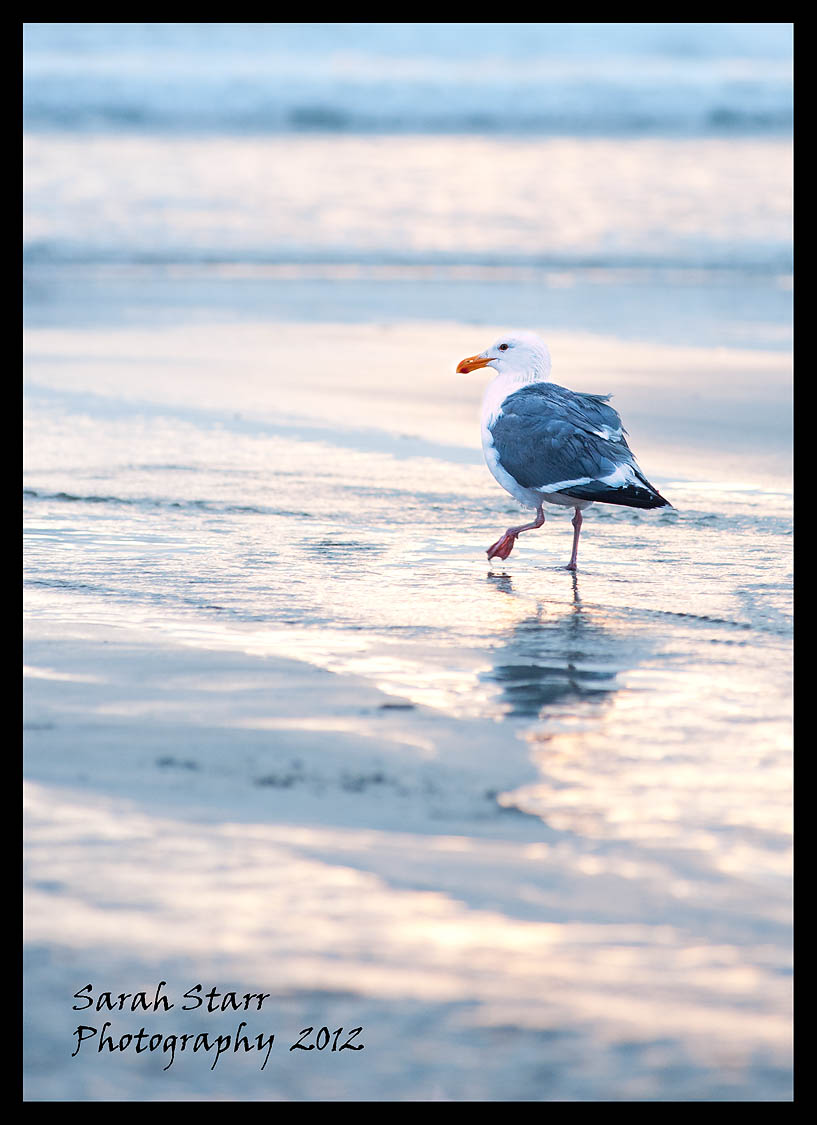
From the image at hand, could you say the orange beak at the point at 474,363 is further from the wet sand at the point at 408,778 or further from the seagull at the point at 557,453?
the wet sand at the point at 408,778

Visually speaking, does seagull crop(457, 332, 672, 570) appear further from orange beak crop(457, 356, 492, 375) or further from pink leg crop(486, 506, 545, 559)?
orange beak crop(457, 356, 492, 375)

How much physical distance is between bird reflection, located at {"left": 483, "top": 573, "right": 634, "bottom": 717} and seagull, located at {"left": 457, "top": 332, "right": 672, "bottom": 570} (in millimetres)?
584

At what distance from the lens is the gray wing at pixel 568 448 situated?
5715mm

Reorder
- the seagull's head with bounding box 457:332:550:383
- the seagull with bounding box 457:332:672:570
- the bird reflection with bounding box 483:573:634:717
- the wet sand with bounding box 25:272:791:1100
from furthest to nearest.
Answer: the seagull's head with bounding box 457:332:550:383 → the seagull with bounding box 457:332:672:570 → the bird reflection with bounding box 483:573:634:717 → the wet sand with bounding box 25:272:791:1100

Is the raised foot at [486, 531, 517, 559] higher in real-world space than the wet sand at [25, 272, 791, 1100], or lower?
higher

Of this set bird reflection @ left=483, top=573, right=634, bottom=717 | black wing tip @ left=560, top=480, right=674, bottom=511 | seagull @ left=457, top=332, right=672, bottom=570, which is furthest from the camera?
seagull @ left=457, top=332, right=672, bottom=570

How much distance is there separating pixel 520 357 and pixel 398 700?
2.63 m

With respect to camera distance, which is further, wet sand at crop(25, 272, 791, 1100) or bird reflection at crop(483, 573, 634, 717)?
bird reflection at crop(483, 573, 634, 717)

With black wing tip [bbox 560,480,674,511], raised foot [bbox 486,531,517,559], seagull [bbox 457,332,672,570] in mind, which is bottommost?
raised foot [bbox 486,531,517,559]

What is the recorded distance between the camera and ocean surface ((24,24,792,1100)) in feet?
8.87

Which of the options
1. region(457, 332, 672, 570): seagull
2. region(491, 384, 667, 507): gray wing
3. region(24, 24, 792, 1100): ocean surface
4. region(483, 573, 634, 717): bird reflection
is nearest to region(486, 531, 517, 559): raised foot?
region(457, 332, 672, 570): seagull

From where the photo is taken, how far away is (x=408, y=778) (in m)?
3.67

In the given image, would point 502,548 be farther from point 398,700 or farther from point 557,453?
point 398,700
